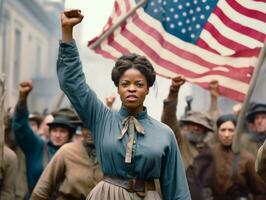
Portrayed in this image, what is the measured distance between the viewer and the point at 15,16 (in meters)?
36.9

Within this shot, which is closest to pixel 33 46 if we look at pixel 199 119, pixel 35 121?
pixel 35 121

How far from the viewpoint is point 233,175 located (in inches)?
334

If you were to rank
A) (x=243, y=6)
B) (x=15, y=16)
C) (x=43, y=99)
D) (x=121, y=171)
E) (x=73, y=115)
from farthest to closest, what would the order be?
(x=43, y=99), (x=15, y=16), (x=73, y=115), (x=243, y=6), (x=121, y=171)

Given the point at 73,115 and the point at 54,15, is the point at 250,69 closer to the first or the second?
the point at 73,115

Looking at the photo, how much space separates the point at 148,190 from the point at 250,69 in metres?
3.23

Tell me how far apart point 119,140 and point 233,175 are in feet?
11.2

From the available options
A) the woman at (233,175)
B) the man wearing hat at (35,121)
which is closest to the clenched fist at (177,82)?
the woman at (233,175)

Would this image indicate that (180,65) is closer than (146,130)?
No

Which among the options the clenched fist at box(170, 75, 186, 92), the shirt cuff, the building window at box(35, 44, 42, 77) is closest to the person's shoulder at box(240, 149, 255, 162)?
the clenched fist at box(170, 75, 186, 92)

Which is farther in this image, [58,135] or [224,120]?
[224,120]

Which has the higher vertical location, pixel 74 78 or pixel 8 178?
pixel 74 78

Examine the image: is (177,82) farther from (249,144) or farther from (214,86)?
(249,144)

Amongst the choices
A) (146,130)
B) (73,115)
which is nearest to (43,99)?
(73,115)

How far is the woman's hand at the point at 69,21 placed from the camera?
5254mm
